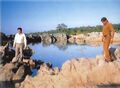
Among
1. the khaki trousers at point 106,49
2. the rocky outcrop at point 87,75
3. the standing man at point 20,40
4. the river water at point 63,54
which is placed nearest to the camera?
the rocky outcrop at point 87,75

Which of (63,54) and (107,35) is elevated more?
(107,35)

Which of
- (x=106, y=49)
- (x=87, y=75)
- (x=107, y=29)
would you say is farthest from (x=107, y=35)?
(x=87, y=75)

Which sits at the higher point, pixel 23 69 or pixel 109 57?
pixel 109 57

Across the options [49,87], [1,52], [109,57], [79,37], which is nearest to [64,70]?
[49,87]

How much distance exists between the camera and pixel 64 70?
215 inches

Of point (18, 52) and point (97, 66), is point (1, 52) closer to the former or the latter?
point (18, 52)

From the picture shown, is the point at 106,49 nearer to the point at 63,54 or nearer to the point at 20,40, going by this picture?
the point at 20,40

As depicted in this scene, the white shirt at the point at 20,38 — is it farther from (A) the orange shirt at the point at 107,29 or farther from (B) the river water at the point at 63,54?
(B) the river water at the point at 63,54

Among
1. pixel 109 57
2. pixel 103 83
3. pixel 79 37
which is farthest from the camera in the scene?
pixel 79 37

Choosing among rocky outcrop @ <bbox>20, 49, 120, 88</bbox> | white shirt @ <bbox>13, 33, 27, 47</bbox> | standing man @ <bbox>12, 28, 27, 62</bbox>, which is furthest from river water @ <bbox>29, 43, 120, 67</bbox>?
rocky outcrop @ <bbox>20, 49, 120, 88</bbox>

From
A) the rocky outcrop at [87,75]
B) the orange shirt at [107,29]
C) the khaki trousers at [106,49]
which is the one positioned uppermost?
the orange shirt at [107,29]

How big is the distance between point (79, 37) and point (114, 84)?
65.7ft

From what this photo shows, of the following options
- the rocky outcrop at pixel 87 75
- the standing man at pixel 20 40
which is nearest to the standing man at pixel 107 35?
the rocky outcrop at pixel 87 75

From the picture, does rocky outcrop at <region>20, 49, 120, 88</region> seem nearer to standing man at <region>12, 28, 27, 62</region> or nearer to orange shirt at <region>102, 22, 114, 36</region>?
orange shirt at <region>102, 22, 114, 36</region>
